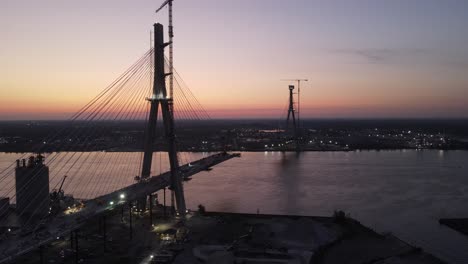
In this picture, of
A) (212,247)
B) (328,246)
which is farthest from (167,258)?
(328,246)

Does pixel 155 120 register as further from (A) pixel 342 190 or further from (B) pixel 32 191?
(A) pixel 342 190

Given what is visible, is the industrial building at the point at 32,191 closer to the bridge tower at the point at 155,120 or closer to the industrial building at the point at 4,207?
the industrial building at the point at 4,207

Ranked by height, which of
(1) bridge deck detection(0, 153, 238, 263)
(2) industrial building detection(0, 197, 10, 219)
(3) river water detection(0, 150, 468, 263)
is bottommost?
(3) river water detection(0, 150, 468, 263)

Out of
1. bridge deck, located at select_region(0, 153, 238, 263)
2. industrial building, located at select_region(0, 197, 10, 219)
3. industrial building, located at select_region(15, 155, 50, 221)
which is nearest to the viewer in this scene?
bridge deck, located at select_region(0, 153, 238, 263)

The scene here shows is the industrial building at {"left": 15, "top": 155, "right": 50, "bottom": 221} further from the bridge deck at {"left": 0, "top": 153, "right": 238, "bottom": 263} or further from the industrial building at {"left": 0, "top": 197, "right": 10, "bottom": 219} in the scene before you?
the bridge deck at {"left": 0, "top": 153, "right": 238, "bottom": 263}

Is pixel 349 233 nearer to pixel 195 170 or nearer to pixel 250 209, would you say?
pixel 250 209

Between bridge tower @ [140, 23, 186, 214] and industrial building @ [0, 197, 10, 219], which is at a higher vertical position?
bridge tower @ [140, 23, 186, 214]

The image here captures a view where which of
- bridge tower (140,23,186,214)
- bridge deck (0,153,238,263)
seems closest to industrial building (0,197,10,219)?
bridge deck (0,153,238,263)
